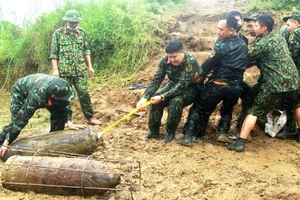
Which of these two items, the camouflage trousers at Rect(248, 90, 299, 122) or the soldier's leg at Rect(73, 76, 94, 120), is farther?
the soldier's leg at Rect(73, 76, 94, 120)

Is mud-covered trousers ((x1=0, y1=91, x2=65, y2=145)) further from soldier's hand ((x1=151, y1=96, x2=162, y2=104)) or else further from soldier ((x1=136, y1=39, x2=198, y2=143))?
soldier's hand ((x1=151, y1=96, x2=162, y2=104))

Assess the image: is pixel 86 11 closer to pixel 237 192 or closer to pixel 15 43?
pixel 15 43

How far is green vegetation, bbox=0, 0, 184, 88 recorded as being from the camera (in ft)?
28.6

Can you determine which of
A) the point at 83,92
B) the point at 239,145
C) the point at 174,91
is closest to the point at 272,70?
the point at 239,145

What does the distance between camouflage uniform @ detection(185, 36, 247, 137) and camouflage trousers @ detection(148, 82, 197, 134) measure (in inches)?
7.0

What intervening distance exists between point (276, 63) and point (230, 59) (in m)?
0.63

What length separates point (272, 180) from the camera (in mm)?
4309

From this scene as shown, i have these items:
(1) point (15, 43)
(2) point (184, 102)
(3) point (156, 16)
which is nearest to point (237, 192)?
(2) point (184, 102)

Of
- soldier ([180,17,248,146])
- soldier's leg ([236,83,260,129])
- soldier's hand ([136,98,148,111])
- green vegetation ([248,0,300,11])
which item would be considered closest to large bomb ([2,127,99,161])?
soldier's hand ([136,98,148,111])

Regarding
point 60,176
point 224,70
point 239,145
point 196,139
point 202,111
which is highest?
point 224,70

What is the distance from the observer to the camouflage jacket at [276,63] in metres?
4.96

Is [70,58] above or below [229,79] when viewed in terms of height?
below

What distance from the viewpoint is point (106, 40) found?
904 cm

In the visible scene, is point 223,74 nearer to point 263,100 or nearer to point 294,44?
point 263,100
